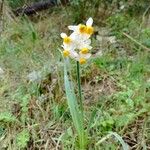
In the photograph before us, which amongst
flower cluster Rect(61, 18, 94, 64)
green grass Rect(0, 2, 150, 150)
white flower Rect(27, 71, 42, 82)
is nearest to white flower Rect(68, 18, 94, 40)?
flower cluster Rect(61, 18, 94, 64)

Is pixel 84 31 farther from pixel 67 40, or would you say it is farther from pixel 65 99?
pixel 65 99

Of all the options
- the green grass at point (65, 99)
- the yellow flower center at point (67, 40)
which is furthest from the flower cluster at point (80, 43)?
the green grass at point (65, 99)

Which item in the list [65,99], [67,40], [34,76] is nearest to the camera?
[67,40]

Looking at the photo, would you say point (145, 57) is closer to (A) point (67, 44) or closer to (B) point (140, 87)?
(B) point (140, 87)

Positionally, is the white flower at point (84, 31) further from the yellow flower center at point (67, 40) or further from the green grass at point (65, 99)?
the green grass at point (65, 99)

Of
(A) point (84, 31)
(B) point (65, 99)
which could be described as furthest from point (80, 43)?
(B) point (65, 99)

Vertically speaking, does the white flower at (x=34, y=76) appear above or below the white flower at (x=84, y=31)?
above

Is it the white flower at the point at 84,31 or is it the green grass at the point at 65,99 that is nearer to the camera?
the white flower at the point at 84,31

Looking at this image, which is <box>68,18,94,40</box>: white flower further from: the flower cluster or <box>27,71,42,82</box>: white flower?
<box>27,71,42,82</box>: white flower
